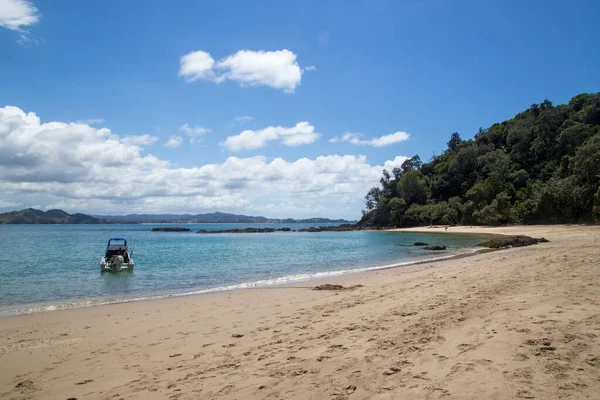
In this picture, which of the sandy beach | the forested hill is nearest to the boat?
the sandy beach

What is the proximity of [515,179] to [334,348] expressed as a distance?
84106 millimetres

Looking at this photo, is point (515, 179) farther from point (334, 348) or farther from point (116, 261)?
point (334, 348)

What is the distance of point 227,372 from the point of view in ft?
18.4

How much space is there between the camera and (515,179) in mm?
76250

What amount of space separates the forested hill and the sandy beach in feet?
147

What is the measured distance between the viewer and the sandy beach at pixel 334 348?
4660mm

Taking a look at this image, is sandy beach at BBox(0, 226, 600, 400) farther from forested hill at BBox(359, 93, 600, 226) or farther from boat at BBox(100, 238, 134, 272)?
forested hill at BBox(359, 93, 600, 226)

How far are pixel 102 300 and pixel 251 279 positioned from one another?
7.39 m

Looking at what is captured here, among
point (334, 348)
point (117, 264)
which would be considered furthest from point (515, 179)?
point (334, 348)

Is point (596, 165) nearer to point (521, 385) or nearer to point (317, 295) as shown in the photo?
point (317, 295)

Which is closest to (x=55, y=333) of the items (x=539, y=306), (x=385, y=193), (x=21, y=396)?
(x=21, y=396)

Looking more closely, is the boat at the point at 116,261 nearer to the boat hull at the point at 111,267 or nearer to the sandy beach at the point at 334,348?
the boat hull at the point at 111,267

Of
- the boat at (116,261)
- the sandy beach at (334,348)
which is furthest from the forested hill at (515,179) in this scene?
the boat at (116,261)

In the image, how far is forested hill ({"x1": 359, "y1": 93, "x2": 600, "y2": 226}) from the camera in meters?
49.1
